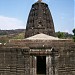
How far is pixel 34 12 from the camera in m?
22.4

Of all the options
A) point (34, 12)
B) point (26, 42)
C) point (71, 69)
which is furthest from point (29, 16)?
point (71, 69)

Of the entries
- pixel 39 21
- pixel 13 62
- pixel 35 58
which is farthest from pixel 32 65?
pixel 39 21

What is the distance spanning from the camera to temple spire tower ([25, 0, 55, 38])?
21.2m

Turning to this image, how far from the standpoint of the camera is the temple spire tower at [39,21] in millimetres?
21188

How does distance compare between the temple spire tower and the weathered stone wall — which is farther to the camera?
the temple spire tower

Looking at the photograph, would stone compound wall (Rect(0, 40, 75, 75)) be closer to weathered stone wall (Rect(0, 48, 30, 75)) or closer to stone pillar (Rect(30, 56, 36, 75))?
weathered stone wall (Rect(0, 48, 30, 75))

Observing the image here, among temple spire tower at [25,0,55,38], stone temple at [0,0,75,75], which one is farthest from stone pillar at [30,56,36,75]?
temple spire tower at [25,0,55,38]

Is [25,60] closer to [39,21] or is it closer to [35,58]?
[35,58]

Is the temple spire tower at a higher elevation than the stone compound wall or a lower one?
higher

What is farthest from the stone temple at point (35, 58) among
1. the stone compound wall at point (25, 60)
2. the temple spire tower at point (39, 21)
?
the temple spire tower at point (39, 21)

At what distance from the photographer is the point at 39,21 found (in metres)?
21.5

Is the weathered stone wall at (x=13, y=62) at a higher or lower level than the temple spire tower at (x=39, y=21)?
lower

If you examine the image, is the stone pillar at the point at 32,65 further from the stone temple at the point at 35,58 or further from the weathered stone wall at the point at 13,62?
the weathered stone wall at the point at 13,62

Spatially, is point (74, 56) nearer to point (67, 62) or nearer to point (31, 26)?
point (67, 62)
